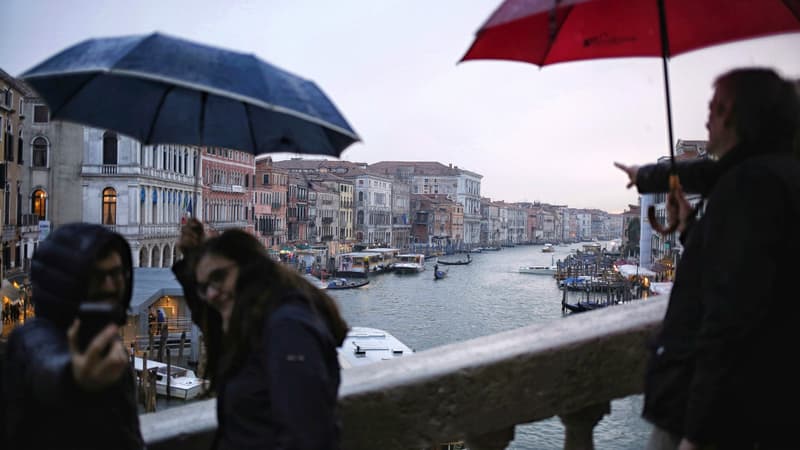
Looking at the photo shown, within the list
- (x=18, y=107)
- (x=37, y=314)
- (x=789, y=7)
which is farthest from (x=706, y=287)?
(x=18, y=107)

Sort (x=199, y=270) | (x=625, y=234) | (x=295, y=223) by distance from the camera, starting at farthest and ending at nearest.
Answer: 1. (x=625, y=234)
2. (x=295, y=223)
3. (x=199, y=270)

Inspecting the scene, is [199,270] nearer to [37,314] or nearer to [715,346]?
[37,314]

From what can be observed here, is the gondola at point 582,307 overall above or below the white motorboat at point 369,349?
below

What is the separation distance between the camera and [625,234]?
52.8m

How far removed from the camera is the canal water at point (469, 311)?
9.48 m

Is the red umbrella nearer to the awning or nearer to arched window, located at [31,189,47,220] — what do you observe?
the awning

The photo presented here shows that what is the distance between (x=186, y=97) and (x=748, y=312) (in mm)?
1151

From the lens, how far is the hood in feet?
2.72

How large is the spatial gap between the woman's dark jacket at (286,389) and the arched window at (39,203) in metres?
16.7

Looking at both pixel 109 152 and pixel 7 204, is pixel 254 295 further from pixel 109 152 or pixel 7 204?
pixel 109 152

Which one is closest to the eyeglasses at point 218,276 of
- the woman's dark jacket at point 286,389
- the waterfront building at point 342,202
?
the woman's dark jacket at point 286,389

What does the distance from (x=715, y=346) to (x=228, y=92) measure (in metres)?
0.76

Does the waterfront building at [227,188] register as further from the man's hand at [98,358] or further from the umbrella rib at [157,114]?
the man's hand at [98,358]

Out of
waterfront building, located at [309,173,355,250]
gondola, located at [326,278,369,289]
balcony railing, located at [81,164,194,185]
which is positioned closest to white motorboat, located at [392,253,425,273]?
waterfront building, located at [309,173,355,250]
